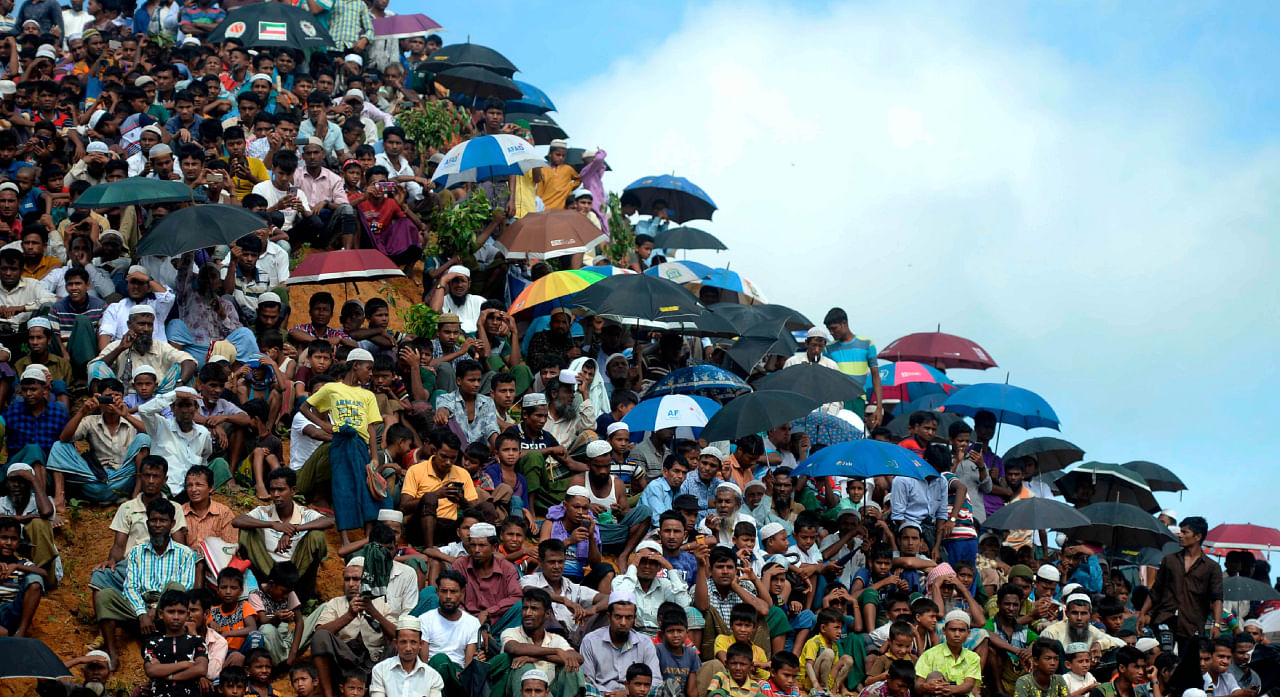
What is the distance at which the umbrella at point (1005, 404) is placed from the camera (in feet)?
64.8

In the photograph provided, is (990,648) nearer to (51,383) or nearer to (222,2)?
(51,383)

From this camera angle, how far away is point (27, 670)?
425 inches

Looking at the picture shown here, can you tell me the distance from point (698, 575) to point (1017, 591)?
10.6 ft

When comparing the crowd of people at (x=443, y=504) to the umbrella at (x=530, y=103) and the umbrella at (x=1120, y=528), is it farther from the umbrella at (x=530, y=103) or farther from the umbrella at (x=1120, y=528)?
the umbrella at (x=530, y=103)

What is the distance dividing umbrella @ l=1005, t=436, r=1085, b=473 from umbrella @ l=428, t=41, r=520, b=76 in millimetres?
11244

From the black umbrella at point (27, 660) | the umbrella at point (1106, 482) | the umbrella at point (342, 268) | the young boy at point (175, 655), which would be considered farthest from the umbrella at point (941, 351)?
the black umbrella at point (27, 660)

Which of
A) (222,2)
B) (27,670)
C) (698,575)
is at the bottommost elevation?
(27,670)

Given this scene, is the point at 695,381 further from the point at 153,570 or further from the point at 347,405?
the point at 153,570

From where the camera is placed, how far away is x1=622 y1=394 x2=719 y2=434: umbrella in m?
16.7

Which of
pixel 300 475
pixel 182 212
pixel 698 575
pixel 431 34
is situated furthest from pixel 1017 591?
pixel 431 34

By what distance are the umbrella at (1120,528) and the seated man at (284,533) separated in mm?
8574

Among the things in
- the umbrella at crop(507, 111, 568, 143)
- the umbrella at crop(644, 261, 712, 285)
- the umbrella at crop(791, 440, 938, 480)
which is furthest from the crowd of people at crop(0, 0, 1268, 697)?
the umbrella at crop(507, 111, 568, 143)

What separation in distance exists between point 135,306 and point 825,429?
7.43m

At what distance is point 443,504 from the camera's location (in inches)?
569
